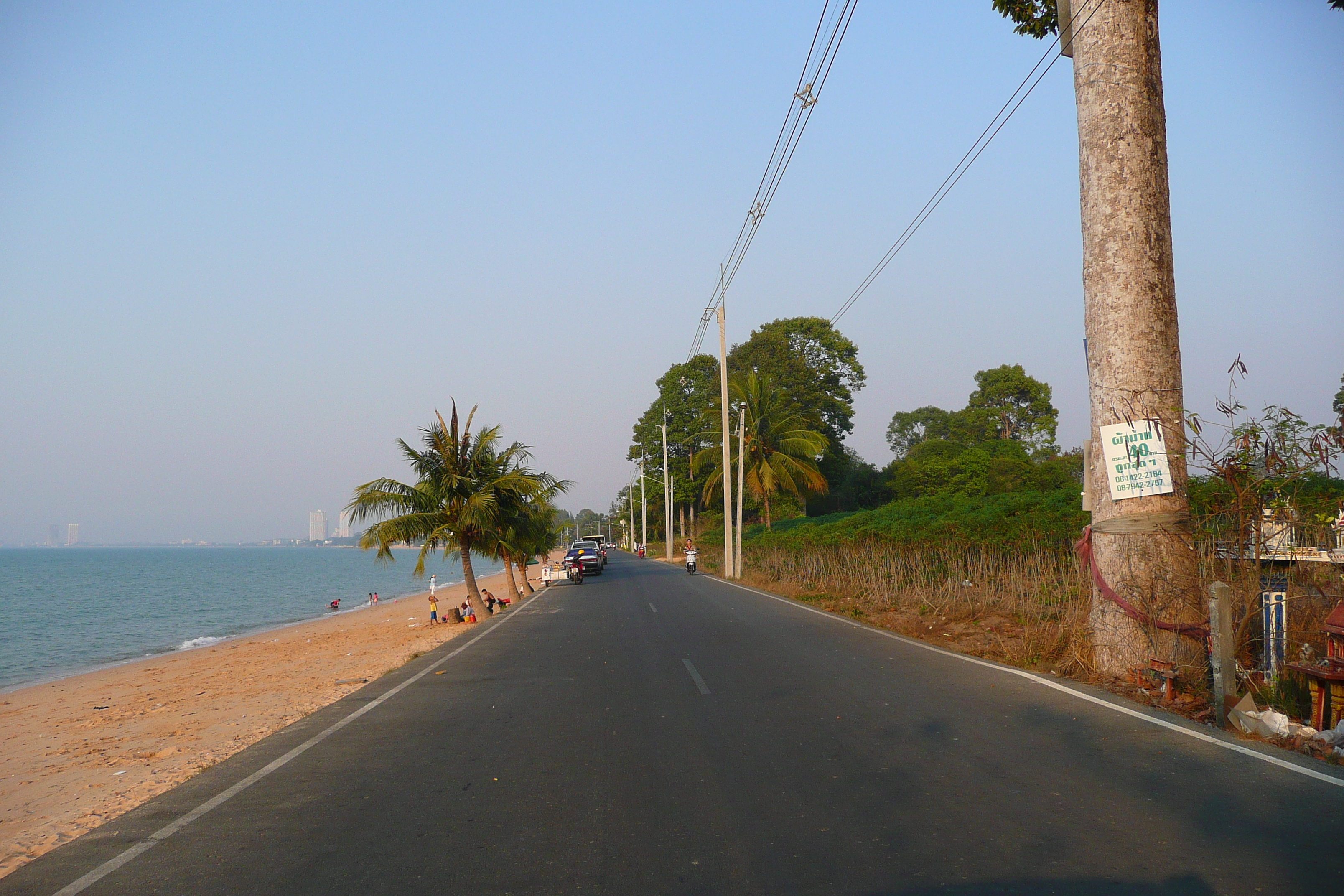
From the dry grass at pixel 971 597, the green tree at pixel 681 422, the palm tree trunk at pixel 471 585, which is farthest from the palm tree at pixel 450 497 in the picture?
the green tree at pixel 681 422

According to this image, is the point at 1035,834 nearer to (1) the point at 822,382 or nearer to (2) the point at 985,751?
(2) the point at 985,751

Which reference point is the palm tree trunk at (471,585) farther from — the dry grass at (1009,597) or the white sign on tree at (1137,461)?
the white sign on tree at (1137,461)

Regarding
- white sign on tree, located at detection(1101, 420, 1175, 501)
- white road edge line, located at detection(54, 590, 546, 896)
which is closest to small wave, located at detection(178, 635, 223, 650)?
white road edge line, located at detection(54, 590, 546, 896)

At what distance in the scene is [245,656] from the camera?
2420 cm

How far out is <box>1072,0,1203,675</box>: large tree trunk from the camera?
829 centimetres

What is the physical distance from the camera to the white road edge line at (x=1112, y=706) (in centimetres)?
541

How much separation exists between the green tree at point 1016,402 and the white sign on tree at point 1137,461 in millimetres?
56838


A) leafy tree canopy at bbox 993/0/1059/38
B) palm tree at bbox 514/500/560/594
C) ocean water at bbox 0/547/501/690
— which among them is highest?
leafy tree canopy at bbox 993/0/1059/38

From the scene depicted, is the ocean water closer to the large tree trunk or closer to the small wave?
the small wave

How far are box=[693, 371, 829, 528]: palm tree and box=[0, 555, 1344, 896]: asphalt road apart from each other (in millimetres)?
36096

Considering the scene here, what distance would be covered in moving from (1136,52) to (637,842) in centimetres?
888

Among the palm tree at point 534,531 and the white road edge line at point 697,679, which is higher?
the palm tree at point 534,531

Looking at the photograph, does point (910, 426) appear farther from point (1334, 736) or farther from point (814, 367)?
point (1334, 736)

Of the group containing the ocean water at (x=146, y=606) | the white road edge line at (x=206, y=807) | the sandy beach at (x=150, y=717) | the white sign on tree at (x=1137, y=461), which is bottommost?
the ocean water at (x=146, y=606)
